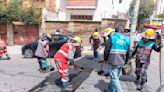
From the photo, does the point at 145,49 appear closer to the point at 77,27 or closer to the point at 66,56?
the point at 66,56

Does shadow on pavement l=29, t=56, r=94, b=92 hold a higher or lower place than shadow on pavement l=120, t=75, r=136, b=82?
lower

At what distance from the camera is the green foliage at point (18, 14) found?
56.9 ft

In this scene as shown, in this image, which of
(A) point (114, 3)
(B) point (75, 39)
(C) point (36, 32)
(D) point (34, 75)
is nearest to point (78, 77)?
(D) point (34, 75)

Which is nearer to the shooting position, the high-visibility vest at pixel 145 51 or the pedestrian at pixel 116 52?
the pedestrian at pixel 116 52

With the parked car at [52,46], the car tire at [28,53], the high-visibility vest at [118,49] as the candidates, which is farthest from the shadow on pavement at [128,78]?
the car tire at [28,53]

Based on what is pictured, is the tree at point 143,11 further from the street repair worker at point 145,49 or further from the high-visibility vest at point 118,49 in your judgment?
the high-visibility vest at point 118,49

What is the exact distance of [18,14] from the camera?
17625 millimetres

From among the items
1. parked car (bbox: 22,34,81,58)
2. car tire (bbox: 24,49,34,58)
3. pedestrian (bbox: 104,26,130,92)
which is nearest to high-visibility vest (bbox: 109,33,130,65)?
pedestrian (bbox: 104,26,130,92)

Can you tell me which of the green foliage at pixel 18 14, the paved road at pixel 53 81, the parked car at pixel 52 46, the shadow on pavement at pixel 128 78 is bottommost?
the paved road at pixel 53 81

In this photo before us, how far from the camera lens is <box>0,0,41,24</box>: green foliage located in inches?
683

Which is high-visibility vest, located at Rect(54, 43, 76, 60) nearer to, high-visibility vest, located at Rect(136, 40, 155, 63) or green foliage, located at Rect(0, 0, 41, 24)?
high-visibility vest, located at Rect(136, 40, 155, 63)

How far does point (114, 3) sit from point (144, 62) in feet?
75.2

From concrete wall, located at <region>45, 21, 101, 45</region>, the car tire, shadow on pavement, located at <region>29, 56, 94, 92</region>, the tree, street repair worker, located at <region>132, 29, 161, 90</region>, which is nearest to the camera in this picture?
street repair worker, located at <region>132, 29, 161, 90</region>

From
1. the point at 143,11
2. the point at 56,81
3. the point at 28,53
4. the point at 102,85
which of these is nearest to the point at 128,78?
the point at 102,85
